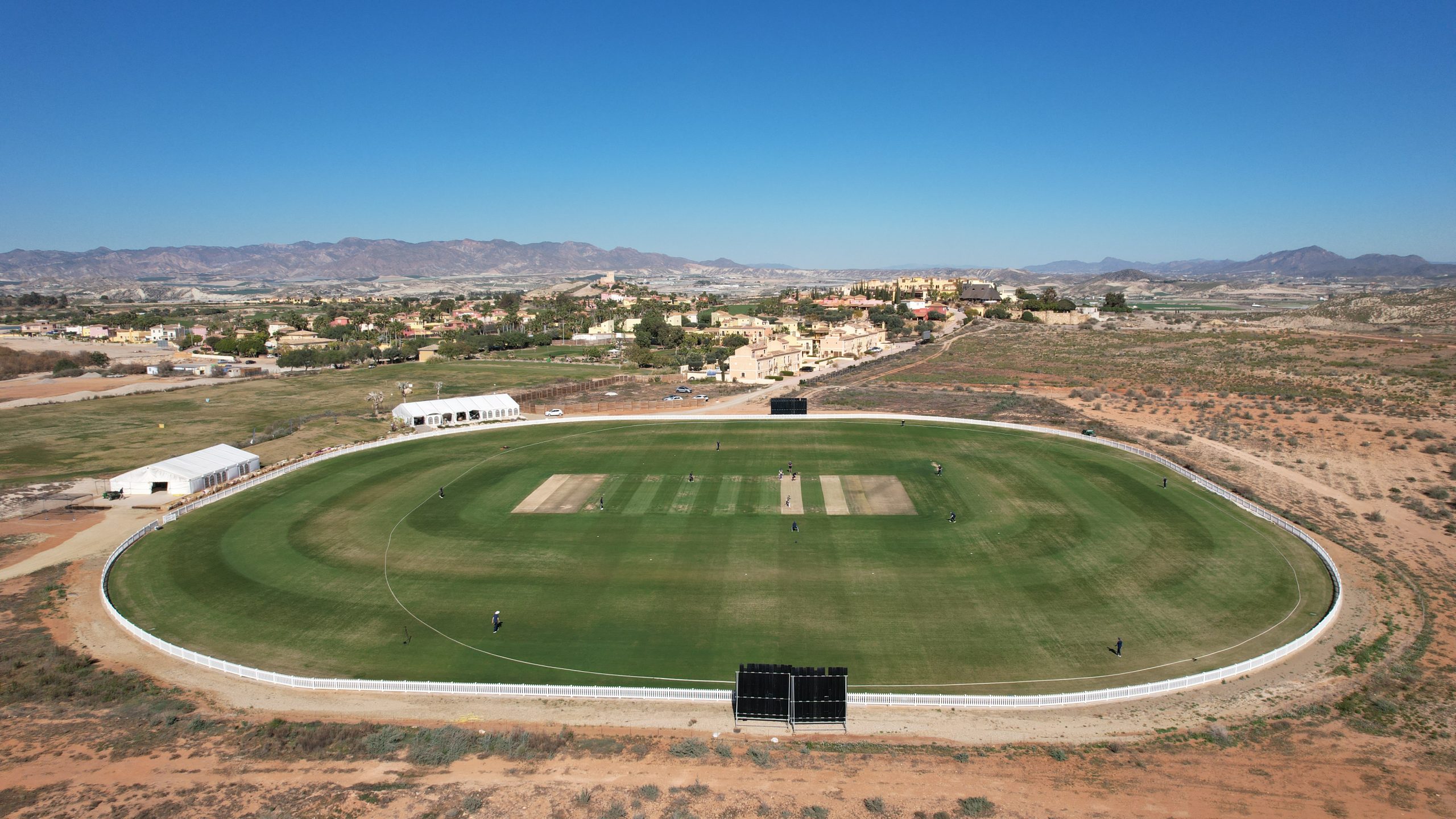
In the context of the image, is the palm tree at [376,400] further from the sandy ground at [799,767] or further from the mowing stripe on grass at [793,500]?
the sandy ground at [799,767]

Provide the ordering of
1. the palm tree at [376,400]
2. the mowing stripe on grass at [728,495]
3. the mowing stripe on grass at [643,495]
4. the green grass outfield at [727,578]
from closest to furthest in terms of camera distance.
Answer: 1. the green grass outfield at [727,578]
2. the mowing stripe on grass at [728,495]
3. the mowing stripe on grass at [643,495]
4. the palm tree at [376,400]

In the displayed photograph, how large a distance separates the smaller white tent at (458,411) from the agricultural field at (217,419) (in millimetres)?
2622

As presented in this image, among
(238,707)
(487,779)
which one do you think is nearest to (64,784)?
(238,707)

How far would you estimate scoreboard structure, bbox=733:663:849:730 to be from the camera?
761 inches

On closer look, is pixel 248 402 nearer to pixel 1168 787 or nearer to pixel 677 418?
pixel 677 418

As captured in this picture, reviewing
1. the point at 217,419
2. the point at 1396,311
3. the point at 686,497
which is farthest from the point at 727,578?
the point at 1396,311

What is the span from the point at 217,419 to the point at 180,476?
2769 centimetres

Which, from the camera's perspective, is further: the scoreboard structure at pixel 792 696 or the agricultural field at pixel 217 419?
the agricultural field at pixel 217 419

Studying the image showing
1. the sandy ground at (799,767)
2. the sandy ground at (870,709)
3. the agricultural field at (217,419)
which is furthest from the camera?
the agricultural field at (217,419)

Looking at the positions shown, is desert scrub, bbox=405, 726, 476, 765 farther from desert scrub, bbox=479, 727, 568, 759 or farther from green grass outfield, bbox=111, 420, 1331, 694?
green grass outfield, bbox=111, 420, 1331, 694

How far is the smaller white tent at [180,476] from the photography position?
39.9 metres

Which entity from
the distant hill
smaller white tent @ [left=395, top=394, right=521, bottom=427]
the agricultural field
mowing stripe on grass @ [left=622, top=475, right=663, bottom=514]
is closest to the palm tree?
the agricultural field

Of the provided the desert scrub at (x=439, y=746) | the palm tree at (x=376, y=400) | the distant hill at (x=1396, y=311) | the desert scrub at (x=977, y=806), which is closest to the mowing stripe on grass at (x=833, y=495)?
the desert scrub at (x=977, y=806)

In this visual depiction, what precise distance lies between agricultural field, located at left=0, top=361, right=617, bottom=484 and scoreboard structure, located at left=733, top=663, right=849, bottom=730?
42.9 meters
